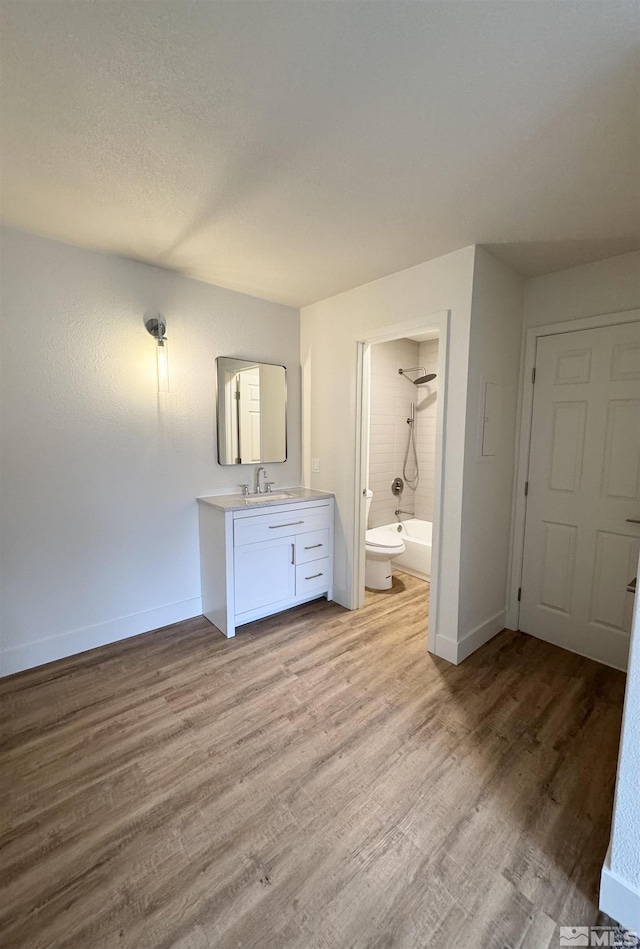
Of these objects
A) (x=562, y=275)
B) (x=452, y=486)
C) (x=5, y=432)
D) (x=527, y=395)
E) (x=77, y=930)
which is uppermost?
(x=562, y=275)

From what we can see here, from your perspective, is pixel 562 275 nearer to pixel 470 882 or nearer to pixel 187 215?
pixel 187 215

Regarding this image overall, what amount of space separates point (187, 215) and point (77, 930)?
267cm

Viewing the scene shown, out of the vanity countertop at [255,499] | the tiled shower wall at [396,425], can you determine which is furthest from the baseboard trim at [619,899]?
the tiled shower wall at [396,425]

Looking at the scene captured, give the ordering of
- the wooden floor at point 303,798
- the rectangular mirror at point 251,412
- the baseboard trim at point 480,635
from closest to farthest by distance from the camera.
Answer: the wooden floor at point 303,798 < the baseboard trim at point 480,635 < the rectangular mirror at point 251,412

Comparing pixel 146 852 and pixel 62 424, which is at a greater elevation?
pixel 62 424

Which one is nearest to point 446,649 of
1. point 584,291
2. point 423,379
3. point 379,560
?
point 379,560

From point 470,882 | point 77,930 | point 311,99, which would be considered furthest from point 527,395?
point 77,930

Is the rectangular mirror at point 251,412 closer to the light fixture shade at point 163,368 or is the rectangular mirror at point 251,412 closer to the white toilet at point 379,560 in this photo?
the light fixture shade at point 163,368

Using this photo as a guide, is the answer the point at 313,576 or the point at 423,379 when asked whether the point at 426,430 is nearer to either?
the point at 423,379

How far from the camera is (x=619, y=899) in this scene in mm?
1070

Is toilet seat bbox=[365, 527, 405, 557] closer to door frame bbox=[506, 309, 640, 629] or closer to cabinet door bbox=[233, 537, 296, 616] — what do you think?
cabinet door bbox=[233, 537, 296, 616]

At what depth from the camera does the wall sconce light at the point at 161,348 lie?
242 centimetres

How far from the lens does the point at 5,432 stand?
2.04 m

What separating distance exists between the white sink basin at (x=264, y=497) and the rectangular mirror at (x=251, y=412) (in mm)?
285
